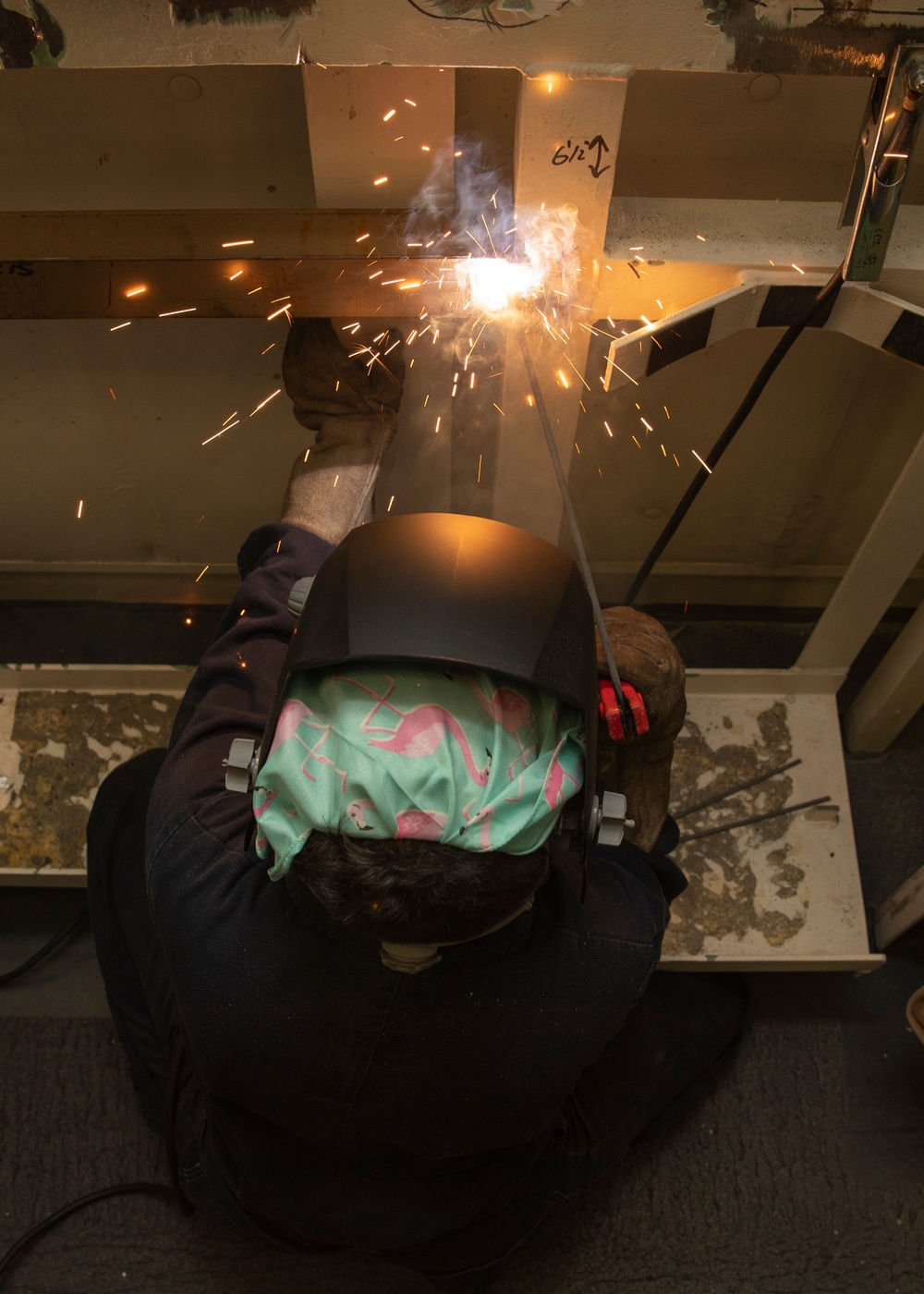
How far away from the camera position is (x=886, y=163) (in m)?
0.95

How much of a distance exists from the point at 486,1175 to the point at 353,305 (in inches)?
47.0

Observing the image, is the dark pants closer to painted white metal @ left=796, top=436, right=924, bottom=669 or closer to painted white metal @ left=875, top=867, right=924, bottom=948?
painted white metal @ left=875, top=867, right=924, bottom=948

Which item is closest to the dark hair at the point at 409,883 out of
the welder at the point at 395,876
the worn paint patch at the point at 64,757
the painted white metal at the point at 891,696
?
the welder at the point at 395,876

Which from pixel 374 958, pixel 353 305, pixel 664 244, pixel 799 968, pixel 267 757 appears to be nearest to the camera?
pixel 267 757

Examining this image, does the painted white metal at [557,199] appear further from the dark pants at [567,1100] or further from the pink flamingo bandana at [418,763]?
the dark pants at [567,1100]

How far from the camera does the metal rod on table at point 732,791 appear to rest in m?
1.74

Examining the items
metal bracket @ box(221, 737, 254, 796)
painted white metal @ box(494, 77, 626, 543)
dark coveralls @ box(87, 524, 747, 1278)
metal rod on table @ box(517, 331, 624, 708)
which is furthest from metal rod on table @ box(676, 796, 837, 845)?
metal bracket @ box(221, 737, 254, 796)

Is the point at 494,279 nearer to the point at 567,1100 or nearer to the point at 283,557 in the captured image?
the point at 283,557

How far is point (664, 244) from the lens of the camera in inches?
45.6

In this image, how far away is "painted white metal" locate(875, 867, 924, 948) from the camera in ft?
5.80

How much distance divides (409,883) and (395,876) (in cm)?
1

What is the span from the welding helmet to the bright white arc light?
16.6 inches

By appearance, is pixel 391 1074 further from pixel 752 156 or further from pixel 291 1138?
pixel 752 156

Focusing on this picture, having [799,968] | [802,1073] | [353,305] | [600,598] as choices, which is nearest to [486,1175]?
[799,968]
